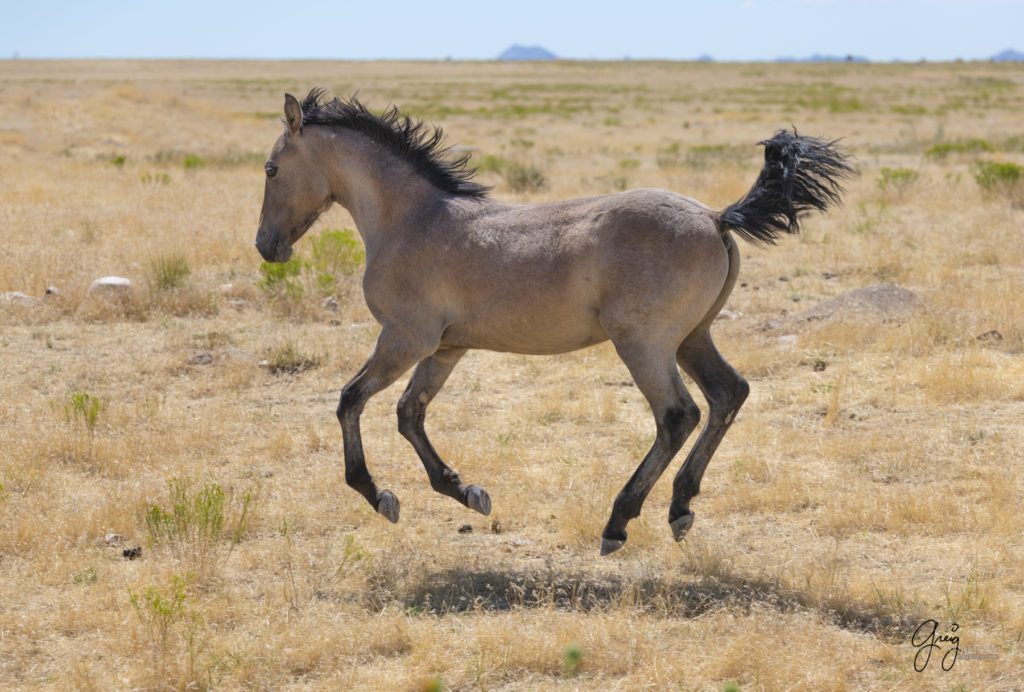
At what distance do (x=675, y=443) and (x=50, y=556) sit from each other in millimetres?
3534

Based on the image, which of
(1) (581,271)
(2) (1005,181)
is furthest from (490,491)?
(2) (1005,181)

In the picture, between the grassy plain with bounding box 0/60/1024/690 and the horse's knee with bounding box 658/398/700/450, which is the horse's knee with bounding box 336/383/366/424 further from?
the horse's knee with bounding box 658/398/700/450

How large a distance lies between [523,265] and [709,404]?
140 cm

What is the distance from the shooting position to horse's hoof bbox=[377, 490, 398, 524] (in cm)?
584

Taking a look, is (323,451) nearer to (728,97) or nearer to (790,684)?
(790,684)

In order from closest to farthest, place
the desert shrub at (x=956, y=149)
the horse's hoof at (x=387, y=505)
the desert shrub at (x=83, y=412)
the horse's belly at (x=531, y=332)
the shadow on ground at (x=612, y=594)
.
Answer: the shadow on ground at (x=612, y=594) → the horse's belly at (x=531, y=332) → the horse's hoof at (x=387, y=505) → the desert shrub at (x=83, y=412) → the desert shrub at (x=956, y=149)

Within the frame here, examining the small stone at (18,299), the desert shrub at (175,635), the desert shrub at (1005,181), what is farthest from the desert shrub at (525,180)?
the desert shrub at (175,635)

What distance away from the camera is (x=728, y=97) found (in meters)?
74.6

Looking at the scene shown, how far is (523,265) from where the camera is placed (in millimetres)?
5746

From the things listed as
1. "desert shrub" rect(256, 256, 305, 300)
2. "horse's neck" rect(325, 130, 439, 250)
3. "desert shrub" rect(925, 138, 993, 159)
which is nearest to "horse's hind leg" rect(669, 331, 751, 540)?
"horse's neck" rect(325, 130, 439, 250)

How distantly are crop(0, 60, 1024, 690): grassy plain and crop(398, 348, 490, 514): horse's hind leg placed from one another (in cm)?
35

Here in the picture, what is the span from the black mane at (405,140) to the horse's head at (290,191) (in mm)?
170

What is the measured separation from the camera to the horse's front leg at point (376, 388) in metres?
5.84

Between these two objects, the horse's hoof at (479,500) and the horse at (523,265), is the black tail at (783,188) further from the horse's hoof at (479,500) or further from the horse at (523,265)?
the horse's hoof at (479,500)
